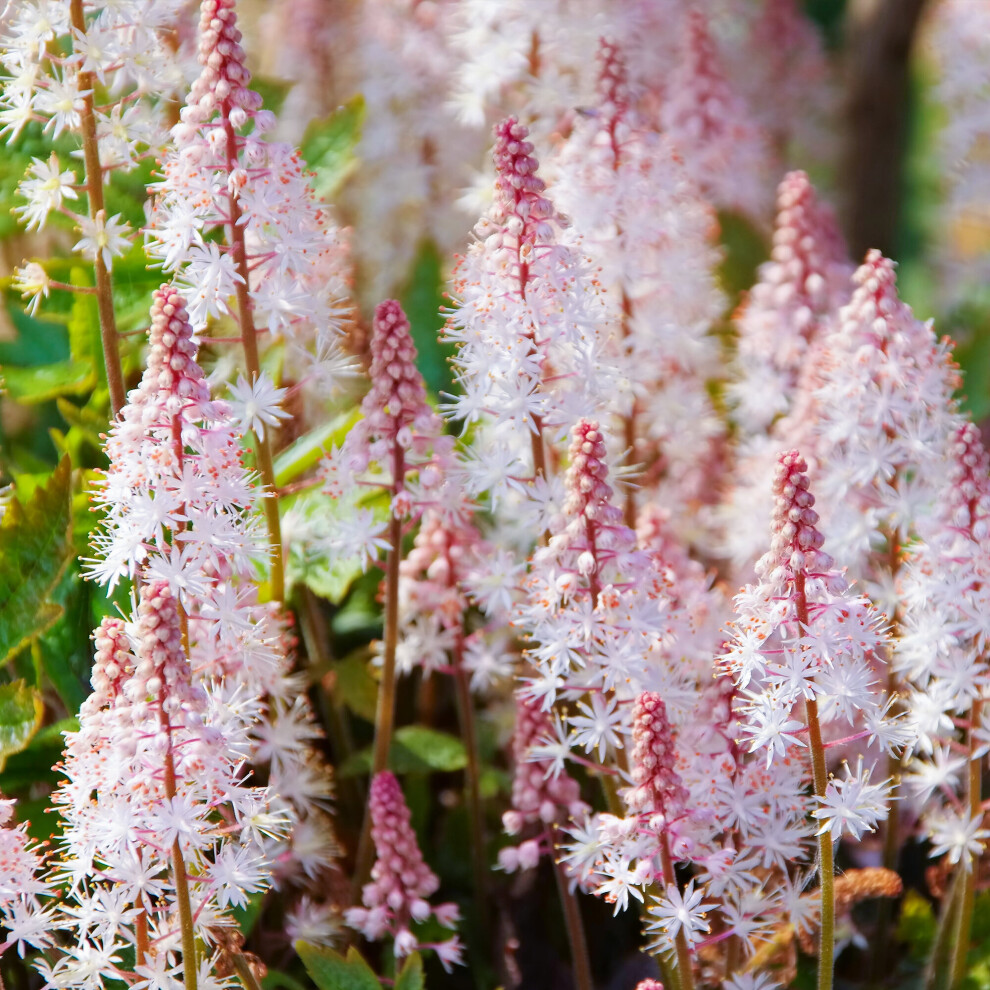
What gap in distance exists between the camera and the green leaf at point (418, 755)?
1.33m

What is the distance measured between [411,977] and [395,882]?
0.10 m

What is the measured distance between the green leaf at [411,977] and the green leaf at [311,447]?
492mm

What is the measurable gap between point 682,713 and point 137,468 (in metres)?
0.50

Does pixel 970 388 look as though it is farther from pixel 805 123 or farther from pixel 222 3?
pixel 222 3

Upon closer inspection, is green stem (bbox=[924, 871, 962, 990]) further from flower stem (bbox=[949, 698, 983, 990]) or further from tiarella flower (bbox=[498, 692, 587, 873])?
tiarella flower (bbox=[498, 692, 587, 873])

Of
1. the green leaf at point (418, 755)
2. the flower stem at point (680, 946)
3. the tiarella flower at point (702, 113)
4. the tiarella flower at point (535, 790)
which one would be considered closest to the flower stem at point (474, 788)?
the green leaf at point (418, 755)

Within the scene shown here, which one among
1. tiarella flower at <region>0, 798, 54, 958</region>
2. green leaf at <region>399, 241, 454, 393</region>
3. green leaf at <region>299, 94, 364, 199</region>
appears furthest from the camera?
green leaf at <region>399, 241, 454, 393</region>

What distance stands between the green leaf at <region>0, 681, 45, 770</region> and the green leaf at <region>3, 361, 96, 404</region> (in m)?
0.41

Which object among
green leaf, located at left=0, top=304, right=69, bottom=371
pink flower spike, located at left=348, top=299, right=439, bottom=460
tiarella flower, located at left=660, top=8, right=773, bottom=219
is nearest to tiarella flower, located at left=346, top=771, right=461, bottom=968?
pink flower spike, located at left=348, top=299, right=439, bottom=460

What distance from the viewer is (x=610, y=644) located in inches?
41.7

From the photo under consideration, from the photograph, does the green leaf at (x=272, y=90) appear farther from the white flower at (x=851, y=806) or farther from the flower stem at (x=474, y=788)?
the white flower at (x=851, y=806)

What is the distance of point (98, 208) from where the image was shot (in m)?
1.15

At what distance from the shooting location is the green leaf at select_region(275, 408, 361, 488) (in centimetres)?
131

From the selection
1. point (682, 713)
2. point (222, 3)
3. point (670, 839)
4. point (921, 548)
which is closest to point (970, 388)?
point (921, 548)
